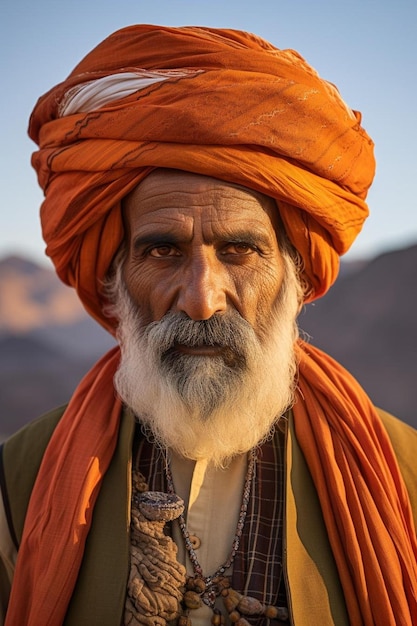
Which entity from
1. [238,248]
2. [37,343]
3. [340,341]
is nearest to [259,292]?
[238,248]

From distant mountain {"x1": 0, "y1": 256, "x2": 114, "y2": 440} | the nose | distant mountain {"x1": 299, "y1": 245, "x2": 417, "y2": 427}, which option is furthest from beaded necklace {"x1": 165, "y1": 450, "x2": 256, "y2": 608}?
distant mountain {"x1": 0, "y1": 256, "x2": 114, "y2": 440}

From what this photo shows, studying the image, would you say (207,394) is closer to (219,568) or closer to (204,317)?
(204,317)

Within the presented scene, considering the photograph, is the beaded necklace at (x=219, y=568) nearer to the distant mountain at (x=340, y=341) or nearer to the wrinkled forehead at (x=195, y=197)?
the wrinkled forehead at (x=195, y=197)

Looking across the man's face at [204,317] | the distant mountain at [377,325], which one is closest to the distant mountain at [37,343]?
the distant mountain at [377,325]

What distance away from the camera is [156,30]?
232 centimetres

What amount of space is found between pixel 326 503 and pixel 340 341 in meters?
9.10

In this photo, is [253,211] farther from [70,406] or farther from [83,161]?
[70,406]

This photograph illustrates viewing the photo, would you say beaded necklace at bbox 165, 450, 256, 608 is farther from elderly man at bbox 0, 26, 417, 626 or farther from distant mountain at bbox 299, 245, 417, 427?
distant mountain at bbox 299, 245, 417, 427

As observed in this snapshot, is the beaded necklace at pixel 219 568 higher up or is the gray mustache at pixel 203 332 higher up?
the gray mustache at pixel 203 332

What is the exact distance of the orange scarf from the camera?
196 centimetres

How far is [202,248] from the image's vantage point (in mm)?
2172

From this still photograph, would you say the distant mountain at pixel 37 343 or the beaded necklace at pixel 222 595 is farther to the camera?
the distant mountain at pixel 37 343

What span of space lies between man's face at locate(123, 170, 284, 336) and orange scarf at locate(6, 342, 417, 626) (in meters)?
0.36

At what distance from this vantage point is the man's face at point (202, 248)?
216cm
